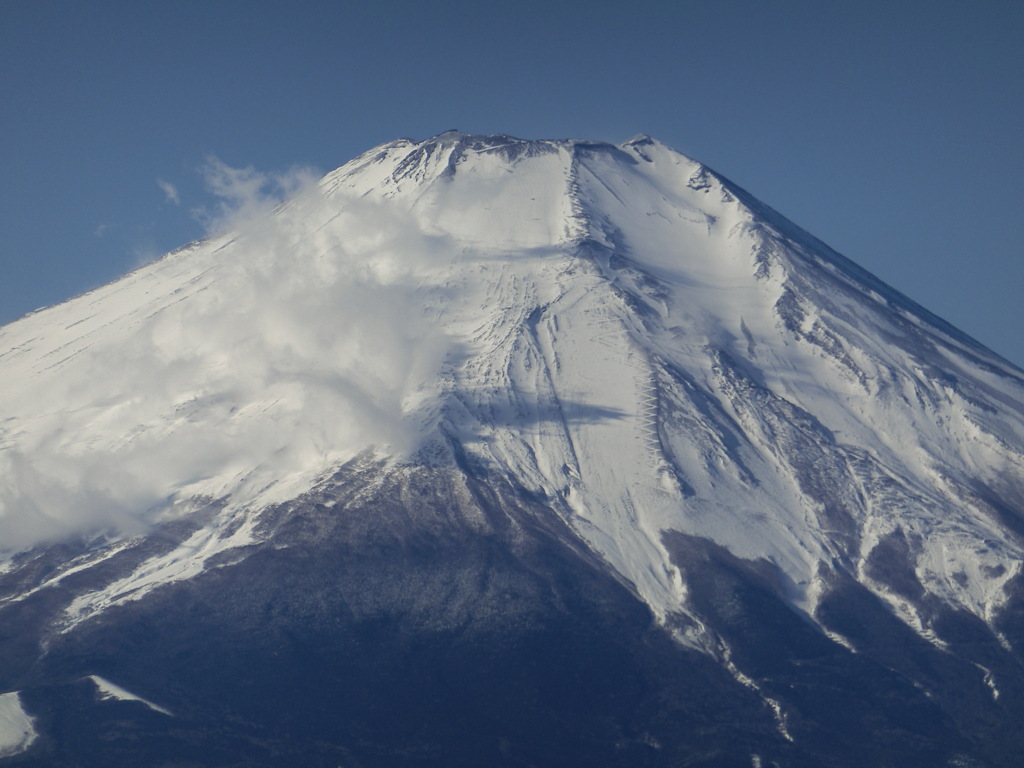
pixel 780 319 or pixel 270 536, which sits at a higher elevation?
pixel 780 319

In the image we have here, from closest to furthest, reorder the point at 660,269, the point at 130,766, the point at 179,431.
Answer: the point at 130,766, the point at 179,431, the point at 660,269

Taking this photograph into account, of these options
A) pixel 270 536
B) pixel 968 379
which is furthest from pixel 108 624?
pixel 968 379

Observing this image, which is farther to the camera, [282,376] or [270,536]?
[282,376]

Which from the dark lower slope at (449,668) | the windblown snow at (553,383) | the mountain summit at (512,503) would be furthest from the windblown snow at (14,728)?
the windblown snow at (553,383)

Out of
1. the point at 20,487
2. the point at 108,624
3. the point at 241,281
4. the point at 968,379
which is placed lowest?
the point at 108,624

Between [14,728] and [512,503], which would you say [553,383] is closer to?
[512,503]

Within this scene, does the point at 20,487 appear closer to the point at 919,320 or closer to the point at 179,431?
the point at 179,431

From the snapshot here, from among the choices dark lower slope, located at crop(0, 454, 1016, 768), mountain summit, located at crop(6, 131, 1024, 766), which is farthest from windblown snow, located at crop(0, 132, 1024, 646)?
dark lower slope, located at crop(0, 454, 1016, 768)

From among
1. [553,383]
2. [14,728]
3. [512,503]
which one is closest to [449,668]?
[512,503]
